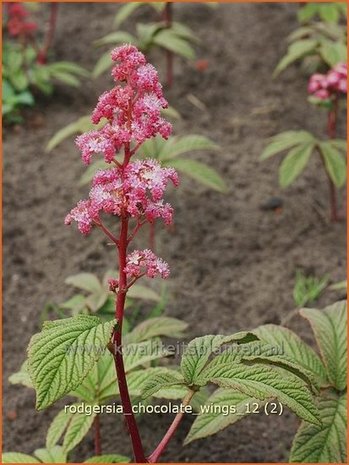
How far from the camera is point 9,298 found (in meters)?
3.64

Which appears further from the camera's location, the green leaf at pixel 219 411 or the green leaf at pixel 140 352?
the green leaf at pixel 140 352

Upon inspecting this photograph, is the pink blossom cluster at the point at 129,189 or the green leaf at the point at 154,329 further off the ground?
the pink blossom cluster at the point at 129,189

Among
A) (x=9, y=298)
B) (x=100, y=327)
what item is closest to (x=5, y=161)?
(x=9, y=298)

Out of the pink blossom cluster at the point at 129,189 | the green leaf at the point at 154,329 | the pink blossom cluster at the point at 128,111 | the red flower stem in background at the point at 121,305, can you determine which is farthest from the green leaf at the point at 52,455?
the pink blossom cluster at the point at 128,111

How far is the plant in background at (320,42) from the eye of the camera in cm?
409

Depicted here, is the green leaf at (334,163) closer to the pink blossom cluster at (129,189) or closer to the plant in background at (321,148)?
the plant in background at (321,148)

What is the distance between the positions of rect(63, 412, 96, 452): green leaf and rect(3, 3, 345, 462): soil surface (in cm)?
42

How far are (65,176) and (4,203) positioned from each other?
0.35 metres

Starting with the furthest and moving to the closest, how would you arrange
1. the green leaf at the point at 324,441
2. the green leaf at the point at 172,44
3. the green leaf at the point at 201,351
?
A: the green leaf at the point at 172,44 → the green leaf at the point at 324,441 → the green leaf at the point at 201,351

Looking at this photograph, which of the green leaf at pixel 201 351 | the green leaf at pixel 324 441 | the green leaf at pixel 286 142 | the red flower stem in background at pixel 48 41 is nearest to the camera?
the green leaf at pixel 201 351

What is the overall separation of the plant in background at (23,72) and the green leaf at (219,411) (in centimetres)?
265

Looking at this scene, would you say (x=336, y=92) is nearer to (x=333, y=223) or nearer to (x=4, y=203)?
(x=333, y=223)

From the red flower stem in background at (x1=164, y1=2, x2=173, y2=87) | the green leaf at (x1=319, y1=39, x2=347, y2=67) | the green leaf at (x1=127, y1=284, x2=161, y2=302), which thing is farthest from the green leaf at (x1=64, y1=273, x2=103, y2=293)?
the red flower stem in background at (x1=164, y1=2, x2=173, y2=87)

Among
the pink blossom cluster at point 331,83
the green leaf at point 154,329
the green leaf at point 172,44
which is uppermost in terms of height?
the green leaf at point 172,44
